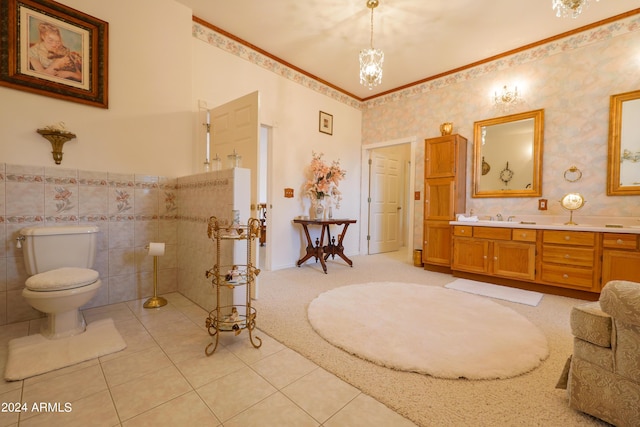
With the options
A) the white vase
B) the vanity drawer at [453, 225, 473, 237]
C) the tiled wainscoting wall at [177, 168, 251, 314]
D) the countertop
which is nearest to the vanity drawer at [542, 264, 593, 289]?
the countertop

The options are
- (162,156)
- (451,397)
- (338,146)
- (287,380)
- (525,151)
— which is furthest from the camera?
(338,146)

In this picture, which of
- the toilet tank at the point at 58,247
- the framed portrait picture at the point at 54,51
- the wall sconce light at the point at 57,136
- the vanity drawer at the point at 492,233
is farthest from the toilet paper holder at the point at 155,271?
the vanity drawer at the point at 492,233

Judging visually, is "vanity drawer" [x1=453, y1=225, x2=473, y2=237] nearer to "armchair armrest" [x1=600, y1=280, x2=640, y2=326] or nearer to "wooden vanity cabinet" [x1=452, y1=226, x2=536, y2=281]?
"wooden vanity cabinet" [x1=452, y1=226, x2=536, y2=281]

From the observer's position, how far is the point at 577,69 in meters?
3.16

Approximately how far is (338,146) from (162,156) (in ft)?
9.57

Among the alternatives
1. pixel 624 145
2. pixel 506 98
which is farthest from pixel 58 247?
pixel 624 145

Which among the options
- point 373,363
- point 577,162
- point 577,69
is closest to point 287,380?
point 373,363

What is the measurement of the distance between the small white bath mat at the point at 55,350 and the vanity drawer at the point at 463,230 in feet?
12.1

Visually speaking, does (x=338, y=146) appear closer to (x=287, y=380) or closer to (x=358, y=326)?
(x=358, y=326)

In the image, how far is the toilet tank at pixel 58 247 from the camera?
1924 millimetres

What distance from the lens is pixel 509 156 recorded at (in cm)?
365

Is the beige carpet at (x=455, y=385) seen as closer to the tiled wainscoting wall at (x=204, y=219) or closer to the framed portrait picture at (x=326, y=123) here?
the tiled wainscoting wall at (x=204, y=219)

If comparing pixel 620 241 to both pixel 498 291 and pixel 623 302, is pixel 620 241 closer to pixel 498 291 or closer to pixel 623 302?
pixel 498 291

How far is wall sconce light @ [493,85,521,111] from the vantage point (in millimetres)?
3596
